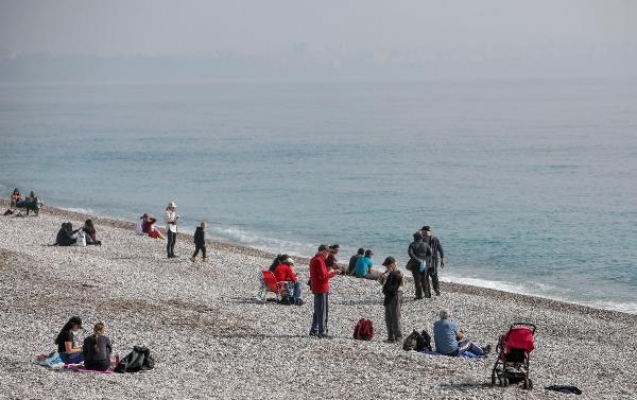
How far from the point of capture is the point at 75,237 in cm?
3497

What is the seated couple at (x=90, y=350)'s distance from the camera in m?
17.0

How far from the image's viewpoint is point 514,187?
7662cm

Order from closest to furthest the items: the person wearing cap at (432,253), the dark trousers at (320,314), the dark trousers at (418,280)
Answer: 1. the dark trousers at (320,314)
2. the person wearing cap at (432,253)
3. the dark trousers at (418,280)

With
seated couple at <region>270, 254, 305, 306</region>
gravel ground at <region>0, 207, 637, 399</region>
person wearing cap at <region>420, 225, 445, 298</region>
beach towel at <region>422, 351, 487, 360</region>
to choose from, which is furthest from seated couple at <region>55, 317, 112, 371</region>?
person wearing cap at <region>420, 225, 445, 298</region>

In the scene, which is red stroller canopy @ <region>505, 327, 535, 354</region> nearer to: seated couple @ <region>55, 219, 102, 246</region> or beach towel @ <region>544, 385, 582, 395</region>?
beach towel @ <region>544, 385, 582, 395</region>

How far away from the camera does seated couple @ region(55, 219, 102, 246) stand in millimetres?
33969

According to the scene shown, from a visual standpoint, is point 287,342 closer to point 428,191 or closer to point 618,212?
point 618,212

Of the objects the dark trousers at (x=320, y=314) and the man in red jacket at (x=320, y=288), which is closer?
the man in red jacket at (x=320, y=288)

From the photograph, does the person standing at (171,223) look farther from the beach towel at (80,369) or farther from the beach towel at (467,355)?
the beach towel at (80,369)

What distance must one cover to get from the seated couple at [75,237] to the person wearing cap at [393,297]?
646 inches

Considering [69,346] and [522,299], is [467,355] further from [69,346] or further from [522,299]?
[522,299]

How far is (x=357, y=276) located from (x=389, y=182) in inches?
1938

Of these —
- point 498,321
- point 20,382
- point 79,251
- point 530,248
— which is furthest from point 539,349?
point 530,248

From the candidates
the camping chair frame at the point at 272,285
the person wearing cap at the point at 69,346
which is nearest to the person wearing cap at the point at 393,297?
the camping chair frame at the point at 272,285
